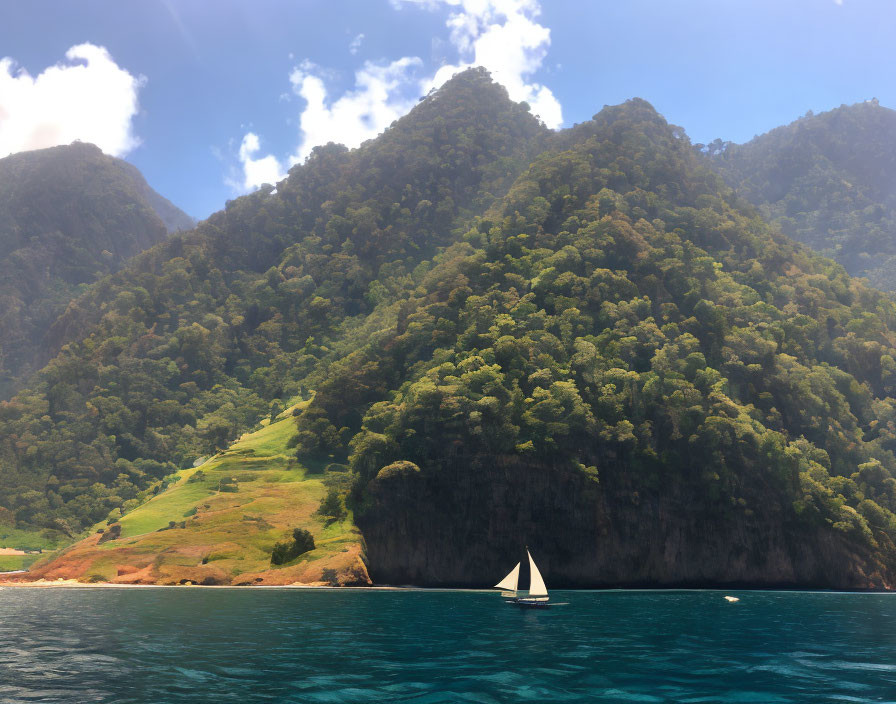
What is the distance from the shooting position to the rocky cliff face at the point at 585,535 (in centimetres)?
10156

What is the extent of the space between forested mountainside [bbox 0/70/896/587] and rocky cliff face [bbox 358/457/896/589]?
1.05 ft

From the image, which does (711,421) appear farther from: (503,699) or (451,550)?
(503,699)

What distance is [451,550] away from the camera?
102 metres

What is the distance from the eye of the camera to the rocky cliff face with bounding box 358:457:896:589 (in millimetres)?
101562

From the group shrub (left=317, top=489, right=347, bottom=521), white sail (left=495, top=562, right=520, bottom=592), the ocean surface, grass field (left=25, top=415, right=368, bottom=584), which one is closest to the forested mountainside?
shrub (left=317, top=489, right=347, bottom=521)

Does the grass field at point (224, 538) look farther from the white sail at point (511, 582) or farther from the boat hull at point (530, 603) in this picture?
the boat hull at point (530, 603)

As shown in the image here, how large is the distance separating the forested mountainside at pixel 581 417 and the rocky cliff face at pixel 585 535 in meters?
0.32

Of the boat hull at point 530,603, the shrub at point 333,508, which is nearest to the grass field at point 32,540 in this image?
the shrub at point 333,508

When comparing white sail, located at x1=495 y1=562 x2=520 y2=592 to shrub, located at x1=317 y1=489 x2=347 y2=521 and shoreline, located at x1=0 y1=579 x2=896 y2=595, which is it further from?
shrub, located at x1=317 y1=489 x2=347 y2=521

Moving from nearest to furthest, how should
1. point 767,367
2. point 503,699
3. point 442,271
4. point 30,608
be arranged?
point 503,699 < point 30,608 < point 767,367 < point 442,271

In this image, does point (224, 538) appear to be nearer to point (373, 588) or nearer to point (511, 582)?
point (373, 588)

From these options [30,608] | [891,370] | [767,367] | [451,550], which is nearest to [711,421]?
[767,367]

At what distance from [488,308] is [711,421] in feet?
168

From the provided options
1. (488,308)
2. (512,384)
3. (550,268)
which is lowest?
(512,384)
